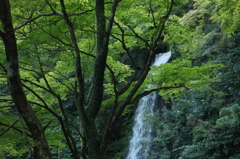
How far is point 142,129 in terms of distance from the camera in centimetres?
1451

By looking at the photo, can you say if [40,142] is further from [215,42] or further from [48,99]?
[215,42]

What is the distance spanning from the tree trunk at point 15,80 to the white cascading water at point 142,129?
10901mm

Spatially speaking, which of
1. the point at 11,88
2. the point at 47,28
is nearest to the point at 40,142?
the point at 11,88

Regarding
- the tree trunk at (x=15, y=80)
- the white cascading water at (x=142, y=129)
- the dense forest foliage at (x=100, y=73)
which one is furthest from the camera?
the white cascading water at (x=142, y=129)

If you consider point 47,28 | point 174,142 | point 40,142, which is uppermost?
point 47,28

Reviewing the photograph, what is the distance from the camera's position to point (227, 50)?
10.9 m

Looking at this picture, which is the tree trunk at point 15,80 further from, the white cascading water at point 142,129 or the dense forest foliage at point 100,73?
the white cascading water at point 142,129

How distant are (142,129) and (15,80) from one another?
12873 millimetres

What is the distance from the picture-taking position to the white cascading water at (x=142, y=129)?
1350 centimetres

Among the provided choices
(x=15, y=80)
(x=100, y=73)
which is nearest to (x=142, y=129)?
(x=100, y=73)

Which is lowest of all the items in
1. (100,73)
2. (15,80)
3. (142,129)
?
(15,80)

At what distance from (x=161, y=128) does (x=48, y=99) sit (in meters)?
8.19

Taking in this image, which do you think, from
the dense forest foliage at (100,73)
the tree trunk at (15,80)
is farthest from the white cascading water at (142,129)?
the tree trunk at (15,80)

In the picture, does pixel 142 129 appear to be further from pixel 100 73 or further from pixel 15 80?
pixel 15 80
